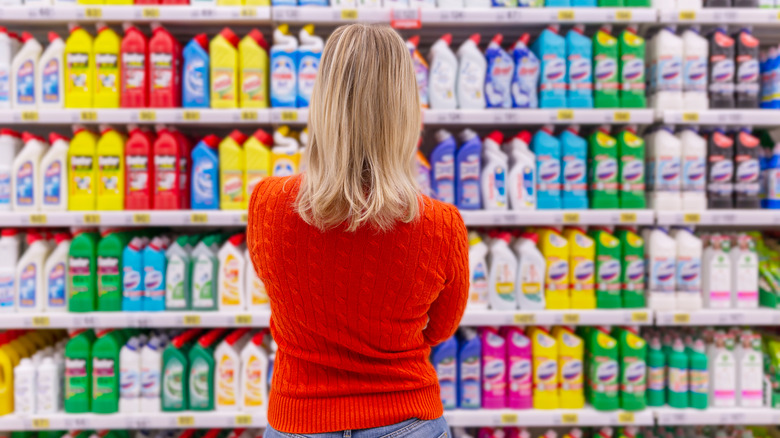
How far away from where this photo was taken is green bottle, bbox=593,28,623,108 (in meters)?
2.45

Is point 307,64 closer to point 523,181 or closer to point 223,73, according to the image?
point 223,73

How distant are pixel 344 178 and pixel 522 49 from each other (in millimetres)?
1807

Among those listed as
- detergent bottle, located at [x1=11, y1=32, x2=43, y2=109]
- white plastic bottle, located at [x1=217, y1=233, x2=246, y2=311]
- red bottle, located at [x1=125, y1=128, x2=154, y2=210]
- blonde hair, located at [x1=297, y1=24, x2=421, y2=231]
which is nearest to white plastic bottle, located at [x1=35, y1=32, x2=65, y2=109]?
detergent bottle, located at [x1=11, y1=32, x2=43, y2=109]

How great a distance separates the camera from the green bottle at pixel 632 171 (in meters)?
2.46

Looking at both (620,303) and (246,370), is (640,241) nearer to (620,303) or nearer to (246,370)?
(620,303)

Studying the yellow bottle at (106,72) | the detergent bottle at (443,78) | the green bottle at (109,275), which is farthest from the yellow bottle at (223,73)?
the detergent bottle at (443,78)

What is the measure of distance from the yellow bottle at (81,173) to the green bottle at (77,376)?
0.64 metres

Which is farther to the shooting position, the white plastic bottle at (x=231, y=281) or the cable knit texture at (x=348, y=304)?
the white plastic bottle at (x=231, y=281)

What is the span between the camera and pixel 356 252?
104 cm

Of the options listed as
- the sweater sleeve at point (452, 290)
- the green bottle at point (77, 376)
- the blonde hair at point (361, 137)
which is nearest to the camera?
the blonde hair at point (361, 137)

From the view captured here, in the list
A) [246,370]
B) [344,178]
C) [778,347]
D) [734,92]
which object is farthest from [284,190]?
[778,347]

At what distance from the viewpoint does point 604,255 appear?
246cm

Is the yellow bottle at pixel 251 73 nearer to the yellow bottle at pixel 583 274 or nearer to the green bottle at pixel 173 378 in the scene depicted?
the green bottle at pixel 173 378

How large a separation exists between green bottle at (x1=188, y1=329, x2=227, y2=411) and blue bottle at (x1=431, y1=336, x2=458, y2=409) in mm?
1062
